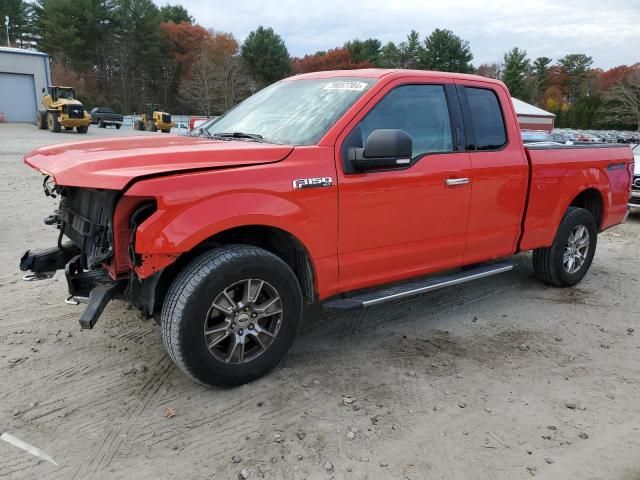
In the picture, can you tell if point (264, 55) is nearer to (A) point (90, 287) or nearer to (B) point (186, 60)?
(B) point (186, 60)

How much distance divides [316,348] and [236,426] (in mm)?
1128

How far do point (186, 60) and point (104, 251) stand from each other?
248ft

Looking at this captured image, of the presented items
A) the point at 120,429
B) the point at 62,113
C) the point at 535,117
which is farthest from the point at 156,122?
the point at 120,429

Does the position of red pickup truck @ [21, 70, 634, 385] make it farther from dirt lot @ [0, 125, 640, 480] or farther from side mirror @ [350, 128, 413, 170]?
dirt lot @ [0, 125, 640, 480]

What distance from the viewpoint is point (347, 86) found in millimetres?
3963

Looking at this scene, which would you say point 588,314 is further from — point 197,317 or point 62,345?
point 62,345

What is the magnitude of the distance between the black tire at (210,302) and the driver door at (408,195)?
0.55 m

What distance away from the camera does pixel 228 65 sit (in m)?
62.2

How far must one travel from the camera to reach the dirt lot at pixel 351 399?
274 centimetres

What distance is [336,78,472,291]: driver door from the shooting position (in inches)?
143

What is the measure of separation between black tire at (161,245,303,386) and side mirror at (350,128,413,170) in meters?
0.86

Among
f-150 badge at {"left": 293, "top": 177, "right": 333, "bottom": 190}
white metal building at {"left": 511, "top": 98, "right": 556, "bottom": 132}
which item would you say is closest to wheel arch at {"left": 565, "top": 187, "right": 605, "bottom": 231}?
f-150 badge at {"left": 293, "top": 177, "right": 333, "bottom": 190}

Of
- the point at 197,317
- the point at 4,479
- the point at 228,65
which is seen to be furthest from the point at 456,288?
the point at 228,65

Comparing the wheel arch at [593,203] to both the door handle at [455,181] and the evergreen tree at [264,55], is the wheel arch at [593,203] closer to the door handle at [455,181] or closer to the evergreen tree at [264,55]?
the door handle at [455,181]
